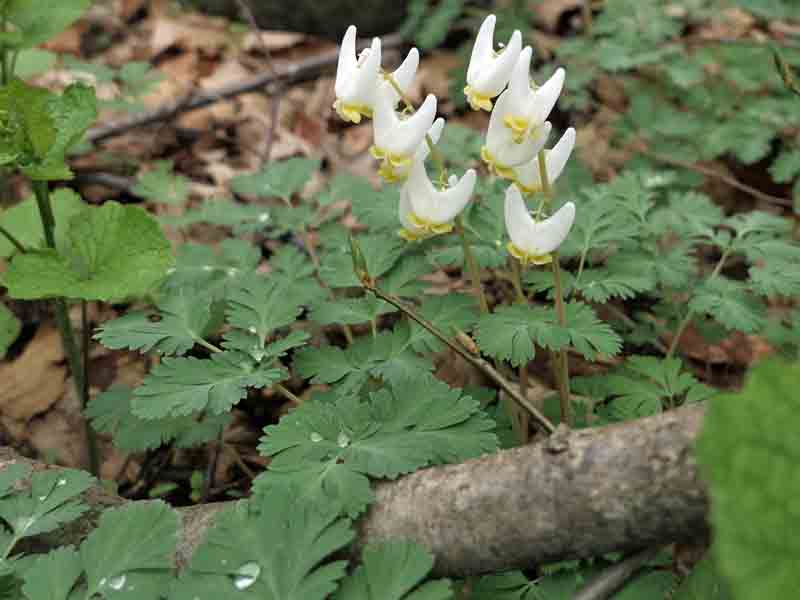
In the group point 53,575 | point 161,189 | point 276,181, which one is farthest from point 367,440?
point 161,189

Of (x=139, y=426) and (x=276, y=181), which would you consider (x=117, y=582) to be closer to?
(x=139, y=426)

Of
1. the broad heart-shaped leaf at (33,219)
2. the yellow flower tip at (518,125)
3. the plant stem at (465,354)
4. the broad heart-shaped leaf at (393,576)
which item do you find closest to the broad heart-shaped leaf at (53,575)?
the broad heart-shaped leaf at (393,576)

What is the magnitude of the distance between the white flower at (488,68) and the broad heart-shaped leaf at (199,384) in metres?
0.89

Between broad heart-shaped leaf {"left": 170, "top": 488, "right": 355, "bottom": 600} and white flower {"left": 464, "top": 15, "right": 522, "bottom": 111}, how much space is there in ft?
3.68

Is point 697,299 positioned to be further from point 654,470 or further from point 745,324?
point 654,470

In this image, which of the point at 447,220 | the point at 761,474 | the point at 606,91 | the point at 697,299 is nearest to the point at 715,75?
the point at 606,91

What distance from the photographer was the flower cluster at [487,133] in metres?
2.11

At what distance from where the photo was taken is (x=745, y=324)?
8.13 ft

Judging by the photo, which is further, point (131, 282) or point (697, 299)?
point (697, 299)

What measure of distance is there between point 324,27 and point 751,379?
16.8ft

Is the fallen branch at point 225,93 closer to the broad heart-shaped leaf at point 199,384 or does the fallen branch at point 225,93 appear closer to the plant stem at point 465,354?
the broad heart-shaped leaf at point 199,384

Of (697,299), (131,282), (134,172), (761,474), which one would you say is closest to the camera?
(761,474)

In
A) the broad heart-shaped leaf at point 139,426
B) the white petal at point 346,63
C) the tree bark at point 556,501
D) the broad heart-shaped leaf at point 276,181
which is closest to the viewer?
the tree bark at point 556,501

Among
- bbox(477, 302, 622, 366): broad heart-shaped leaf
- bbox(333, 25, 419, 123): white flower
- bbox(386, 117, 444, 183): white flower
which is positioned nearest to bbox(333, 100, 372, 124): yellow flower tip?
bbox(333, 25, 419, 123): white flower
